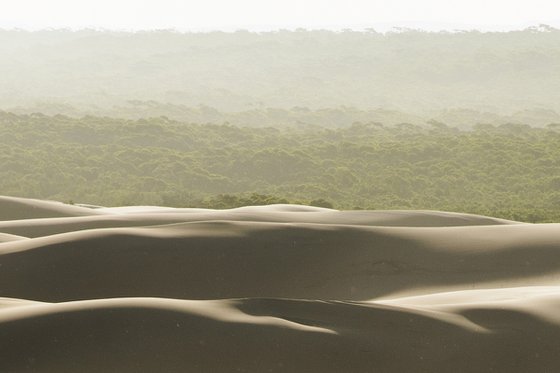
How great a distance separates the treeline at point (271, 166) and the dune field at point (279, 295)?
9.54 metres

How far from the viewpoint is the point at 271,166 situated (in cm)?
1867

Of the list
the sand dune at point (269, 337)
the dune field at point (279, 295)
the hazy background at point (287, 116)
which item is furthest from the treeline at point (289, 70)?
the sand dune at point (269, 337)

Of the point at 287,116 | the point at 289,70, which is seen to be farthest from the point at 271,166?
the point at 289,70

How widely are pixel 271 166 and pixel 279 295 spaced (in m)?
15.7

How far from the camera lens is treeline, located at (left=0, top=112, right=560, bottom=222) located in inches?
611

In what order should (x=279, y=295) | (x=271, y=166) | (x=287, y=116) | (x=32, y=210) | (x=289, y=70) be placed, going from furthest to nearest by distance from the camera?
1. (x=289, y=70)
2. (x=287, y=116)
3. (x=271, y=166)
4. (x=32, y=210)
5. (x=279, y=295)

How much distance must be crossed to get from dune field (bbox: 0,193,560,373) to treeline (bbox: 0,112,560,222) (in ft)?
31.3

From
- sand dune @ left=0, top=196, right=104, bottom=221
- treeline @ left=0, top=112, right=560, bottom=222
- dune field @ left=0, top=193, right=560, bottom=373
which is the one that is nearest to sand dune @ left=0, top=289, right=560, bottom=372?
dune field @ left=0, top=193, right=560, bottom=373

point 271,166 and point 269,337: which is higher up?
point 271,166

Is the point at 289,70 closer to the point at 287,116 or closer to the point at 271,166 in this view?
the point at 287,116

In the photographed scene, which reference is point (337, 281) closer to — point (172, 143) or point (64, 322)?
point (64, 322)

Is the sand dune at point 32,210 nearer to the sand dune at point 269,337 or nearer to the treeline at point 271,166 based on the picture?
the sand dune at point 269,337

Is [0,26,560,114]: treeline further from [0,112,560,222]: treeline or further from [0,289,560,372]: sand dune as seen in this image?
[0,289,560,372]: sand dune

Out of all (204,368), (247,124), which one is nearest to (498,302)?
(204,368)
